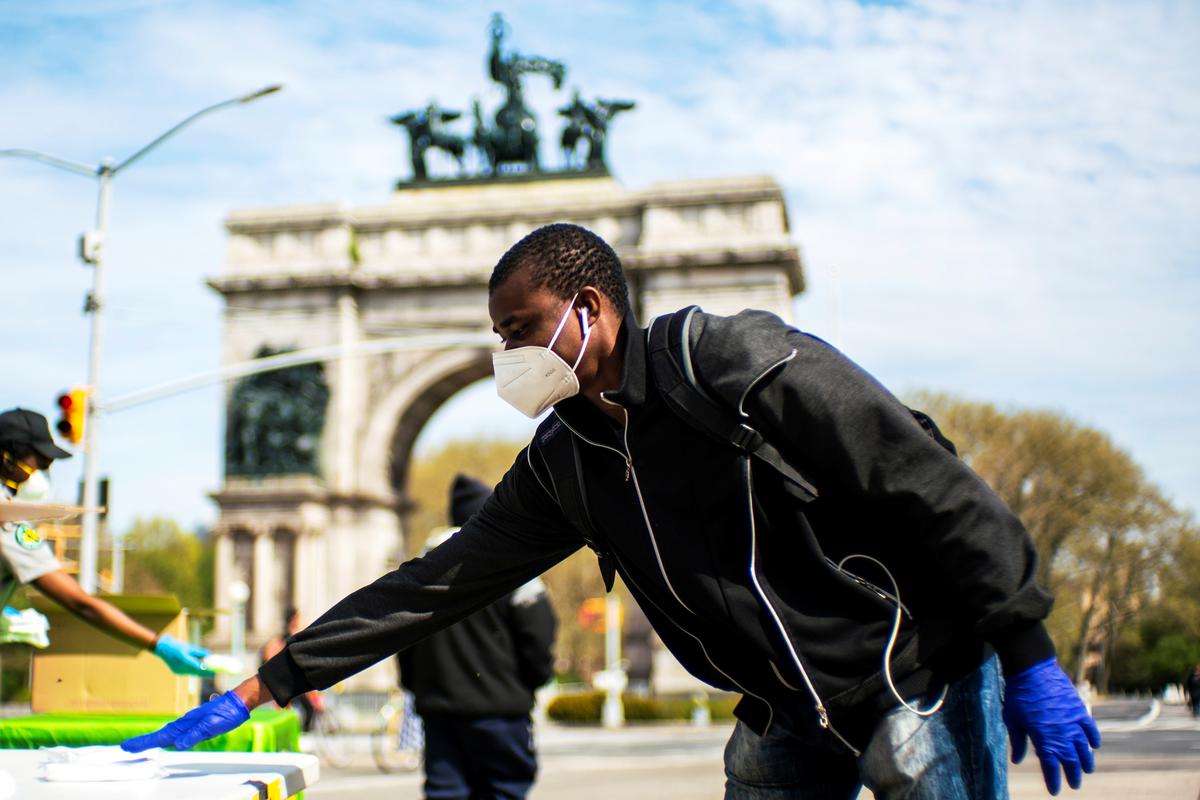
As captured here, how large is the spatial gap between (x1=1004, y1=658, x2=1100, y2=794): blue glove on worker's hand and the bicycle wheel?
14.9 meters

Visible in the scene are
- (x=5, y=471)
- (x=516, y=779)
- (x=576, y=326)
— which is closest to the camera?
(x=576, y=326)

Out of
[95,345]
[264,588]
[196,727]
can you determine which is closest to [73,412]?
[95,345]

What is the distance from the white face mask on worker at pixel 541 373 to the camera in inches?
119

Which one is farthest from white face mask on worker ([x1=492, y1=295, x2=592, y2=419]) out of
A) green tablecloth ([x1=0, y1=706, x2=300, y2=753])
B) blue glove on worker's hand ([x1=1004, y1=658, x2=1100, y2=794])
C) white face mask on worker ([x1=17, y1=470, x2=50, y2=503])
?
white face mask on worker ([x1=17, y1=470, x2=50, y2=503])

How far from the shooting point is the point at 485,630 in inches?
253

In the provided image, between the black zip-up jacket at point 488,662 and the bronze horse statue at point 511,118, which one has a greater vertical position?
the bronze horse statue at point 511,118

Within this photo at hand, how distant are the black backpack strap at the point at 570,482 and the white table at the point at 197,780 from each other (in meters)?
0.82

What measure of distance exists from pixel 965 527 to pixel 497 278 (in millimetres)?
1115

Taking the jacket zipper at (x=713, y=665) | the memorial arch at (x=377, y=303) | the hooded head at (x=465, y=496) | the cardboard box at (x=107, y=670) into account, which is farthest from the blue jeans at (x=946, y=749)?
the memorial arch at (x=377, y=303)

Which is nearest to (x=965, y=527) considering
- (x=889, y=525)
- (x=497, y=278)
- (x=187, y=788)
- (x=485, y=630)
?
(x=889, y=525)

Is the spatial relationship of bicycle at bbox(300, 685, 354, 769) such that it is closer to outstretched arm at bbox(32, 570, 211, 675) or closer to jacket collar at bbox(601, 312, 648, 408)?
outstretched arm at bbox(32, 570, 211, 675)

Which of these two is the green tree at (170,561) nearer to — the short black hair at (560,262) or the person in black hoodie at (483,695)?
the person in black hoodie at (483,695)

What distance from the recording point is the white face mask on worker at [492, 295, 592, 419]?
3.03 meters

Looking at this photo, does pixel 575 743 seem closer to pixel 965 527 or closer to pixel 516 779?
pixel 516 779
